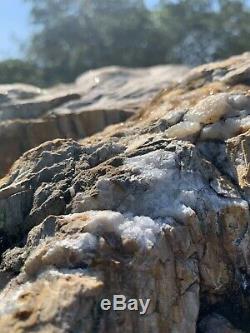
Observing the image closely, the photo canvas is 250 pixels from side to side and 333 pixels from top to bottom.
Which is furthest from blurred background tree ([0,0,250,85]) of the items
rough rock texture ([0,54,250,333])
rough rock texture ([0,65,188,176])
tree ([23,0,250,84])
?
rough rock texture ([0,54,250,333])

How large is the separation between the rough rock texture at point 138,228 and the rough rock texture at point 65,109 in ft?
6.19

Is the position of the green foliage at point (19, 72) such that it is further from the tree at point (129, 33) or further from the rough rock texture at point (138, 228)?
the rough rock texture at point (138, 228)

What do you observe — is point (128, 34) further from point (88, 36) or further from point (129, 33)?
point (88, 36)

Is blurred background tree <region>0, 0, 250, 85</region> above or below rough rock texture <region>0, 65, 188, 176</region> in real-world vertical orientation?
above

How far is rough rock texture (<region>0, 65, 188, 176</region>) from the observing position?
7.03m

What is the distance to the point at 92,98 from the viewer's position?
8.50 metres

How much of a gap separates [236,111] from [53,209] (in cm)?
185

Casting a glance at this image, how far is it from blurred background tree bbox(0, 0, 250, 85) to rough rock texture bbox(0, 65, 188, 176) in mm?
9243

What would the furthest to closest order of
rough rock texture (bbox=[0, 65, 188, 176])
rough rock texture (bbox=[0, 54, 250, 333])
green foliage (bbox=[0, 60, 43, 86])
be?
green foliage (bbox=[0, 60, 43, 86])
rough rock texture (bbox=[0, 65, 188, 176])
rough rock texture (bbox=[0, 54, 250, 333])

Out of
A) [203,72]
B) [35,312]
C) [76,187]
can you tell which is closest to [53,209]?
[76,187]

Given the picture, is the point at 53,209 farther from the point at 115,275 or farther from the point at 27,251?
the point at 115,275

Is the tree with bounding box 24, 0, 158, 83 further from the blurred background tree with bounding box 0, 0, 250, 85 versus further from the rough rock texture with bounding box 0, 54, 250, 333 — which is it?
the rough rock texture with bounding box 0, 54, 250, 333

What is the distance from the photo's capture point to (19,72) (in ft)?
53.7

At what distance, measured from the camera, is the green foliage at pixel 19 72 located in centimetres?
1544
